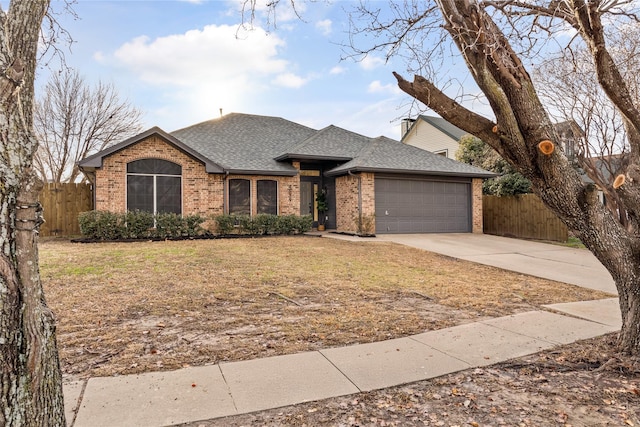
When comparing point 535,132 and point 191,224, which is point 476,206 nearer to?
point 191,224

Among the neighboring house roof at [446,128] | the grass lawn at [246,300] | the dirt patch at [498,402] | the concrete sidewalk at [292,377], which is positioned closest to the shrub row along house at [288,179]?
the grass lawn at [246,300]

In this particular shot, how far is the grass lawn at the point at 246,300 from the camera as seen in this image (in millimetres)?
3854

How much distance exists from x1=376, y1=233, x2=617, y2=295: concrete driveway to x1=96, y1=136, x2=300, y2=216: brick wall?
14.5ft

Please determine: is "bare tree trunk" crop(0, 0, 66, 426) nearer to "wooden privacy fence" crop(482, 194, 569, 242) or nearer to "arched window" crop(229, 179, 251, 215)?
"arched window" crop(229, 179, 251, 215)

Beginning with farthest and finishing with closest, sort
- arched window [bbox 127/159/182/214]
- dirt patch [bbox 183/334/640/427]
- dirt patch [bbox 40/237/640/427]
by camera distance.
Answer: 1. arched window [bbox 127/159/182/214]
2. dirt patch [bbox 40/237/640/427]
3. dirt patch [bbox 183/334/640/427]

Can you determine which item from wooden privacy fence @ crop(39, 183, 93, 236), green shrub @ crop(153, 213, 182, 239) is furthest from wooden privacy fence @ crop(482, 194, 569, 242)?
wooden privacy fence @ crop(39, 183, 93, 236)

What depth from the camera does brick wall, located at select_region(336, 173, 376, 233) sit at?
15.6 meters

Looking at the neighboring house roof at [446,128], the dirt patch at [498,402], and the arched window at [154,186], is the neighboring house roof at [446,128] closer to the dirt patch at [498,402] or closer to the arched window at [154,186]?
the arched window at [154,186]

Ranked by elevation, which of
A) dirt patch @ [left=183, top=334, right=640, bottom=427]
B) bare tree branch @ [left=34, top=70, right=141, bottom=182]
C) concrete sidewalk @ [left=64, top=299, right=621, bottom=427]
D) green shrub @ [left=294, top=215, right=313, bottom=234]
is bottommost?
dirt patch @ [left=183, top=334, right=640, bottom=427]

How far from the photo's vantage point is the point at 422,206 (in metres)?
16.9

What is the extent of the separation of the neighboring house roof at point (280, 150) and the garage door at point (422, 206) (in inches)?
29.8

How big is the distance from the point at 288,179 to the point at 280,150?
7.23ft

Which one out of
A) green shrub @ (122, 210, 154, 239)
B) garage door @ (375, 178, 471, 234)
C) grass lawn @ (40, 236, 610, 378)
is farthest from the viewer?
garage door @ (375, 178, 471, 234)

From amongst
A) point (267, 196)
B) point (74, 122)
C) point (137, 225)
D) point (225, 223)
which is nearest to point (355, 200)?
point (267, 196)
